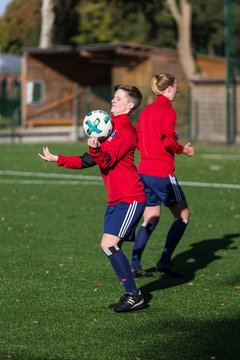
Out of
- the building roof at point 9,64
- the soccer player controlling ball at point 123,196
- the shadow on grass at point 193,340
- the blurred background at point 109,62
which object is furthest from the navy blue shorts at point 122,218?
the building roof at point 9,64

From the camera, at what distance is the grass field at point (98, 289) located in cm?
746

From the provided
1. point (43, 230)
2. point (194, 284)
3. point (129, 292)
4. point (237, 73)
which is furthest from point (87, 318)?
point (237, 73)

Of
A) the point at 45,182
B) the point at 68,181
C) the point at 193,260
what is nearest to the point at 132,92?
the point at 193,260

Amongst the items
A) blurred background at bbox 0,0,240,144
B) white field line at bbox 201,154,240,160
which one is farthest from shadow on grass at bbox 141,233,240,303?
blurred background at bbox 0,0,240,144

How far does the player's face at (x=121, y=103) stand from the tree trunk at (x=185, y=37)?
44074mm

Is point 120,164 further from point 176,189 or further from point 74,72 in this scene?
point 74,72

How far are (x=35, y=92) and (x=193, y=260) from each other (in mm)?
45735

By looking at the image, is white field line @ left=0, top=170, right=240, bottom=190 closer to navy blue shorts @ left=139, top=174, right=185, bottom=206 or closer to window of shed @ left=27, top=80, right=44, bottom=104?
navy blue shorts @ left=139, top=174, right=185, bottom=206

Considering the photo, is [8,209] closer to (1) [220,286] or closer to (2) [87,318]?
A: (1) [220,286]

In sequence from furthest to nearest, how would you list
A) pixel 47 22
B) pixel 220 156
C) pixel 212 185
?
pixel 47 22
pixel 220 156
pixel 212 185

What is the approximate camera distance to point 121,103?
28.8 ft

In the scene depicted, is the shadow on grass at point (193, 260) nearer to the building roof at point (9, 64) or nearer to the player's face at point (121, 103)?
the player's face at point (121, 103)

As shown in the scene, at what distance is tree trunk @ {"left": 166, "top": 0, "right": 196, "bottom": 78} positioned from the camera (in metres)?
53.9

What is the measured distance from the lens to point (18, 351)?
24.0 feet
